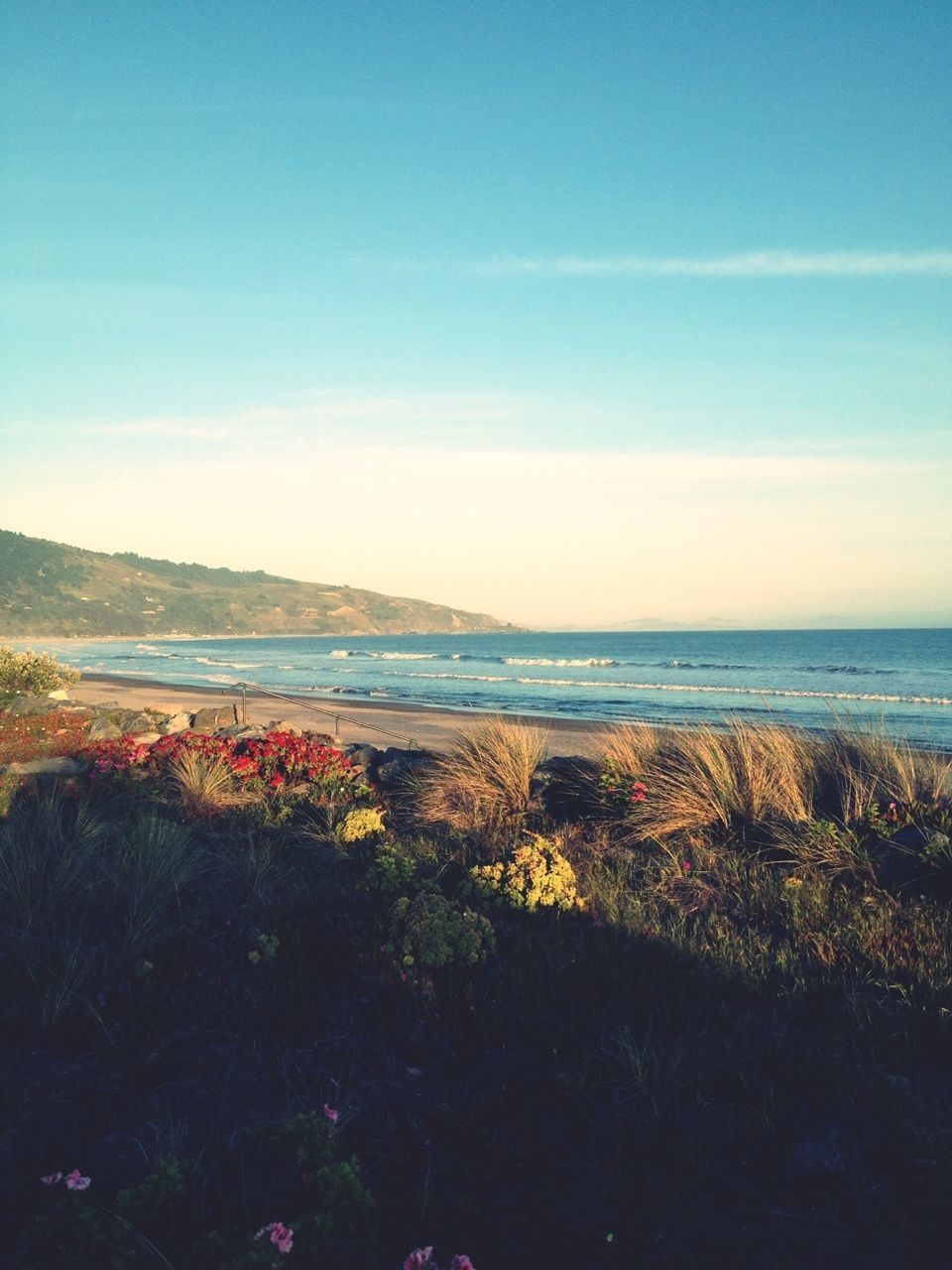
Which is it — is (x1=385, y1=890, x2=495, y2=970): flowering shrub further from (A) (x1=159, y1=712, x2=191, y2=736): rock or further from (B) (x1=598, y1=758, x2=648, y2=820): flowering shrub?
(A) (x1=159, y1=712, x2=191, y2=736): rock

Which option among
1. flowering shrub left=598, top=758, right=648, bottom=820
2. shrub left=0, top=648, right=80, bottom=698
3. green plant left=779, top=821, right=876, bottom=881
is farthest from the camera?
shrub left=0, top=648, right=80, bottom=698

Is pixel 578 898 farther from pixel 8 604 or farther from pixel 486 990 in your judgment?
pixel 8 604

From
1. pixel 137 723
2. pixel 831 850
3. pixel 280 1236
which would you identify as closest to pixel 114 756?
pixel 137 723

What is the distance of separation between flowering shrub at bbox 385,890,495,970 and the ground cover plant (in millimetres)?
20

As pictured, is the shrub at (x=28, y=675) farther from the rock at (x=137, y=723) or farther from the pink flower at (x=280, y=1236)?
the pink flower at (x=280, y=1236)

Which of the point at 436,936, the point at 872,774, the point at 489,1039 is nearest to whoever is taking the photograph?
the point at 489,1039

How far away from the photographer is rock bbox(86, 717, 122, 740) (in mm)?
13367

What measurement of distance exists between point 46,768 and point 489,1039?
8.90 m

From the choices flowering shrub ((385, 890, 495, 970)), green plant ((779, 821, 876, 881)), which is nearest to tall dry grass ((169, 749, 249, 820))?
flowering shrub ((385, 890, 495, 970))

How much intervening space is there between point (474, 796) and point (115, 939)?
3876mm

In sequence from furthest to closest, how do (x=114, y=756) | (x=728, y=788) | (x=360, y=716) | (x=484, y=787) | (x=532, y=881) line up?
(x=360, y=716), (x=114, y=756), (x=484, y=787), (x=728, y=788), (x=532, y=881)

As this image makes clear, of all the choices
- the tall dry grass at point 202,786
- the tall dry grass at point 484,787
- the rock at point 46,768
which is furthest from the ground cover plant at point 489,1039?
the rock at point 46,768

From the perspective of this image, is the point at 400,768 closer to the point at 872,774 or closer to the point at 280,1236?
the point at 872,774

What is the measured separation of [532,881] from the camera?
5492 millimetres
